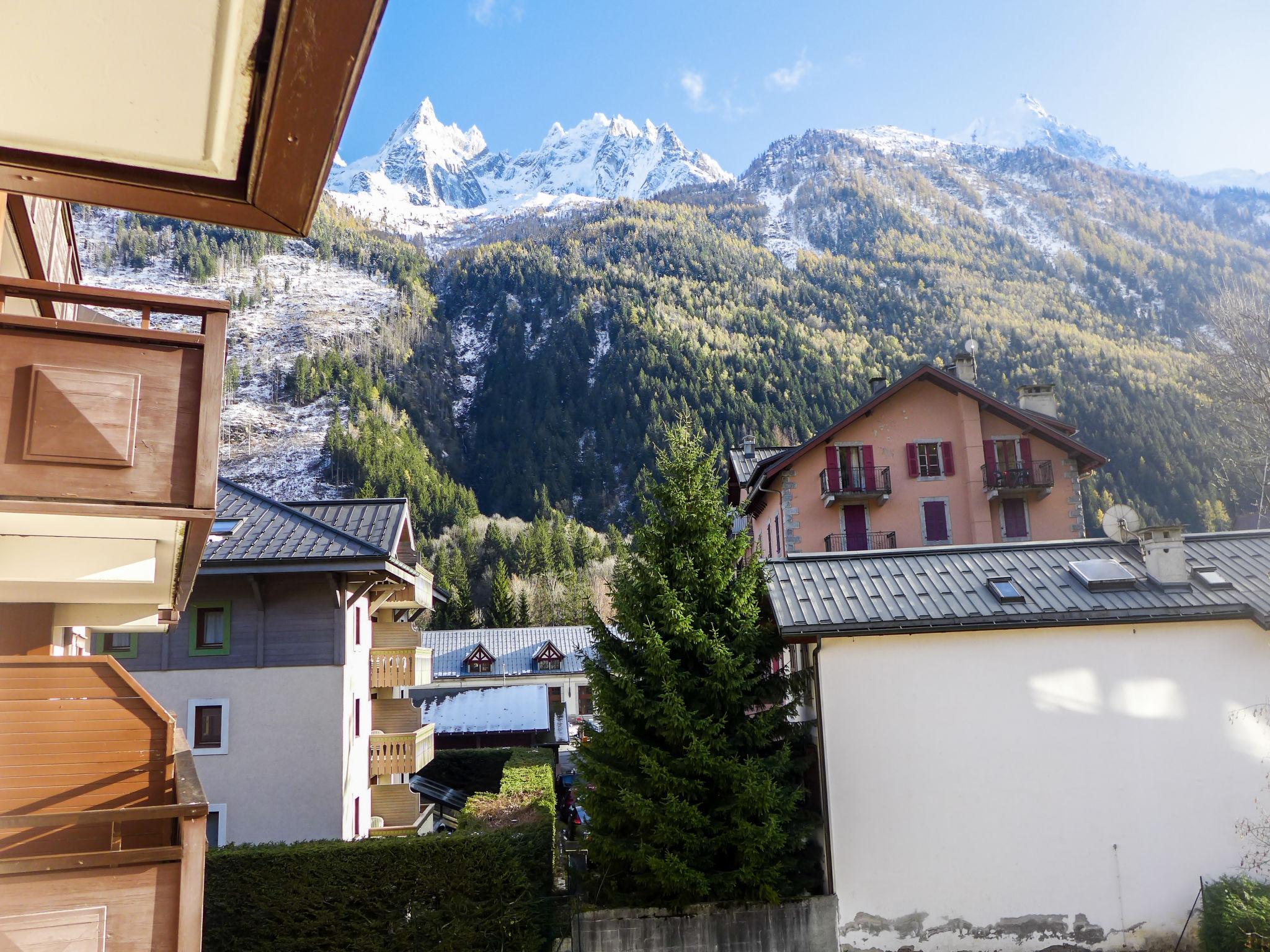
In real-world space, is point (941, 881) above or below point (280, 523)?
below

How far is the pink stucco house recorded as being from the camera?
3378 cm

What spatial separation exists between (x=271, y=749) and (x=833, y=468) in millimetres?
23386

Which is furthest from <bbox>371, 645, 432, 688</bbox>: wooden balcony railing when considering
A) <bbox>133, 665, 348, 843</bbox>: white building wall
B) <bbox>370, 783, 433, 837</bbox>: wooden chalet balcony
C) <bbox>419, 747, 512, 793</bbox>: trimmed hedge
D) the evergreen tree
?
the evergreen tree

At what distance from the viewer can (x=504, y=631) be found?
6069 cm

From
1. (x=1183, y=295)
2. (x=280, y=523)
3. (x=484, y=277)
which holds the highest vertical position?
(x=484, y=277)

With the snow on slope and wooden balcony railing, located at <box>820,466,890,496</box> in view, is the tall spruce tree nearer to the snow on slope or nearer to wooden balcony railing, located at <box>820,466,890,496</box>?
wooden balcony railing, located at <box>820,466,890,496</box>

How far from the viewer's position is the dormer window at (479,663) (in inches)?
2235

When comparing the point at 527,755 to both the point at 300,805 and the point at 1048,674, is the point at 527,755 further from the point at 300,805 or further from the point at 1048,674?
the point at 1048,674

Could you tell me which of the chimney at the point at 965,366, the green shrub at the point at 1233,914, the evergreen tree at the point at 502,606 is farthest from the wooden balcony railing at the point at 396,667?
the evergreen tree at the point at 502,606

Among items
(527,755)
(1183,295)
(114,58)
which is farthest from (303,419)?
(1183,295)

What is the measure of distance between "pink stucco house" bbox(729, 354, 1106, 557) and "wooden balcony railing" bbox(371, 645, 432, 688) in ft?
56.8

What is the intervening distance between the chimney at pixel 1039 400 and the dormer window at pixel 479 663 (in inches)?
1433

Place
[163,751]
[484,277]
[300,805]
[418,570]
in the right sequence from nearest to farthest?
[163,751]
[300,805]
[418,570]
[484,277]

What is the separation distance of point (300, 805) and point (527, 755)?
34.1 feet
